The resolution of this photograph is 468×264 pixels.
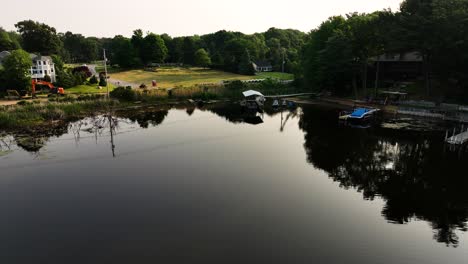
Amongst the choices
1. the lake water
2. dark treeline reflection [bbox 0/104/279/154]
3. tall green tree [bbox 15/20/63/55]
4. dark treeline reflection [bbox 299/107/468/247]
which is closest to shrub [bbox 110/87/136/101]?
dark treeline reflection [bbox 0/104/279/154]

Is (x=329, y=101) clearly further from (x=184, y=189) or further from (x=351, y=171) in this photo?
(x=184, y=189)

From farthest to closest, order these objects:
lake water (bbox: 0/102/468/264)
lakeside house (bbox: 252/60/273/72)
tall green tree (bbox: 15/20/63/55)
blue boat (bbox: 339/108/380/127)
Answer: lakeside house (bbox: 252/60/273/72)
tall green tree (bbox: 15/20/63/55)
blue boat (bbox: 339/108/380/127)
lake water (bbox: 0/102/468/264)

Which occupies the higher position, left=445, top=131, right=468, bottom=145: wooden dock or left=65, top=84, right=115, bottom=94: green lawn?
left=65, top=84, right=115, bottom=94: green lawn

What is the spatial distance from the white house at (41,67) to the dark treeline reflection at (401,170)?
60.3 metres

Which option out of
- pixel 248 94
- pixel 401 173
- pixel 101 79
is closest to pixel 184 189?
pixel 401 173

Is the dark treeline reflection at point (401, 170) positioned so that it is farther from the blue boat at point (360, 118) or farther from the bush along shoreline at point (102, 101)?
the bush along shoreline at point (102, 101)

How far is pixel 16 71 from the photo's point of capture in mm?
56656

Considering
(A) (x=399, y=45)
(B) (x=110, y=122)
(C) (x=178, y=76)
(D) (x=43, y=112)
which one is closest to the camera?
(B) (x=110, y=122)

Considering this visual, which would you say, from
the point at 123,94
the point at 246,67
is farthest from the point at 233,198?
the point at 246,67

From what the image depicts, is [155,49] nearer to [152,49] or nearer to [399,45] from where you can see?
[152,49]

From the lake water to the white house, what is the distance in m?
41.4

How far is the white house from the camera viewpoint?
69894 mm

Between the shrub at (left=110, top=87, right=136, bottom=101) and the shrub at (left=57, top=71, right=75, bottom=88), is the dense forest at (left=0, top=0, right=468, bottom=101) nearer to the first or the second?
the shrub at (left=57, top=71, right=75, bottom=88)

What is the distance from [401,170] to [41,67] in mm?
72554
